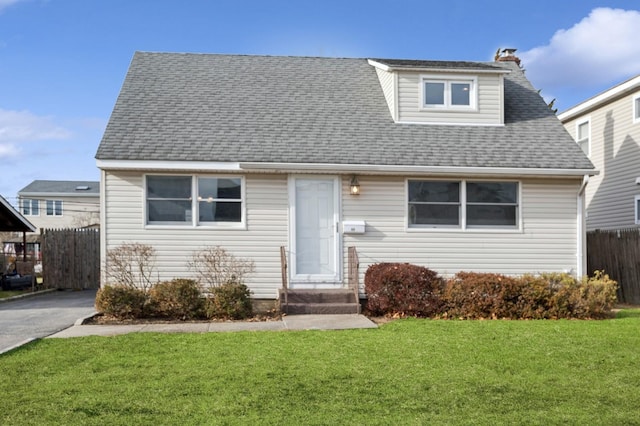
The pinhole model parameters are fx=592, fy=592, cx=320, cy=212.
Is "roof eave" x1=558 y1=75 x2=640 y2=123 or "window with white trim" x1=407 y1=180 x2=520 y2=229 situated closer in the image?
"window with white trim" x1=407 y1=180 x2=520 y2=229

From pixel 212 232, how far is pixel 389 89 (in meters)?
5.48

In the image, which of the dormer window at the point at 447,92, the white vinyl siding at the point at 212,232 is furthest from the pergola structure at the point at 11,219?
the dormer window at the point at 447,92

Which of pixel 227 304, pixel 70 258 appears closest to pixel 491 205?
pixel 227 304

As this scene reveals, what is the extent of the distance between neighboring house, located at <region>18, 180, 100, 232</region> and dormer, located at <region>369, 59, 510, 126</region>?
3275 cm

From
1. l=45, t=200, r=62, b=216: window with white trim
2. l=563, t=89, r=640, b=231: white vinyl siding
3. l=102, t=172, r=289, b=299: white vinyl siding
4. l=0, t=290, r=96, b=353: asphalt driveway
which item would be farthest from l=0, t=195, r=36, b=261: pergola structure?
l=45, t=200, r=62, b=216: window with white trim

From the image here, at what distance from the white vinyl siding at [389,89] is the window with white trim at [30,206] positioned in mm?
35136

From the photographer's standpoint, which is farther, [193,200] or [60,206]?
[60,206]

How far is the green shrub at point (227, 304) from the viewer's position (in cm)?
1053

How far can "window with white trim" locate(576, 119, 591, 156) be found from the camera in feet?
64.0

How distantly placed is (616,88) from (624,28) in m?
2.21

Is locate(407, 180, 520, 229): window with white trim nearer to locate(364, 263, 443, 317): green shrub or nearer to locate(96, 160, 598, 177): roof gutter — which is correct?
locate(96, 160, 598, 177): roof gutter

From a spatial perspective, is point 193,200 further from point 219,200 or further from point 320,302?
point 320,302

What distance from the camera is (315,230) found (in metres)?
12.5

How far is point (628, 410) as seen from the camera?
16.9 feet
